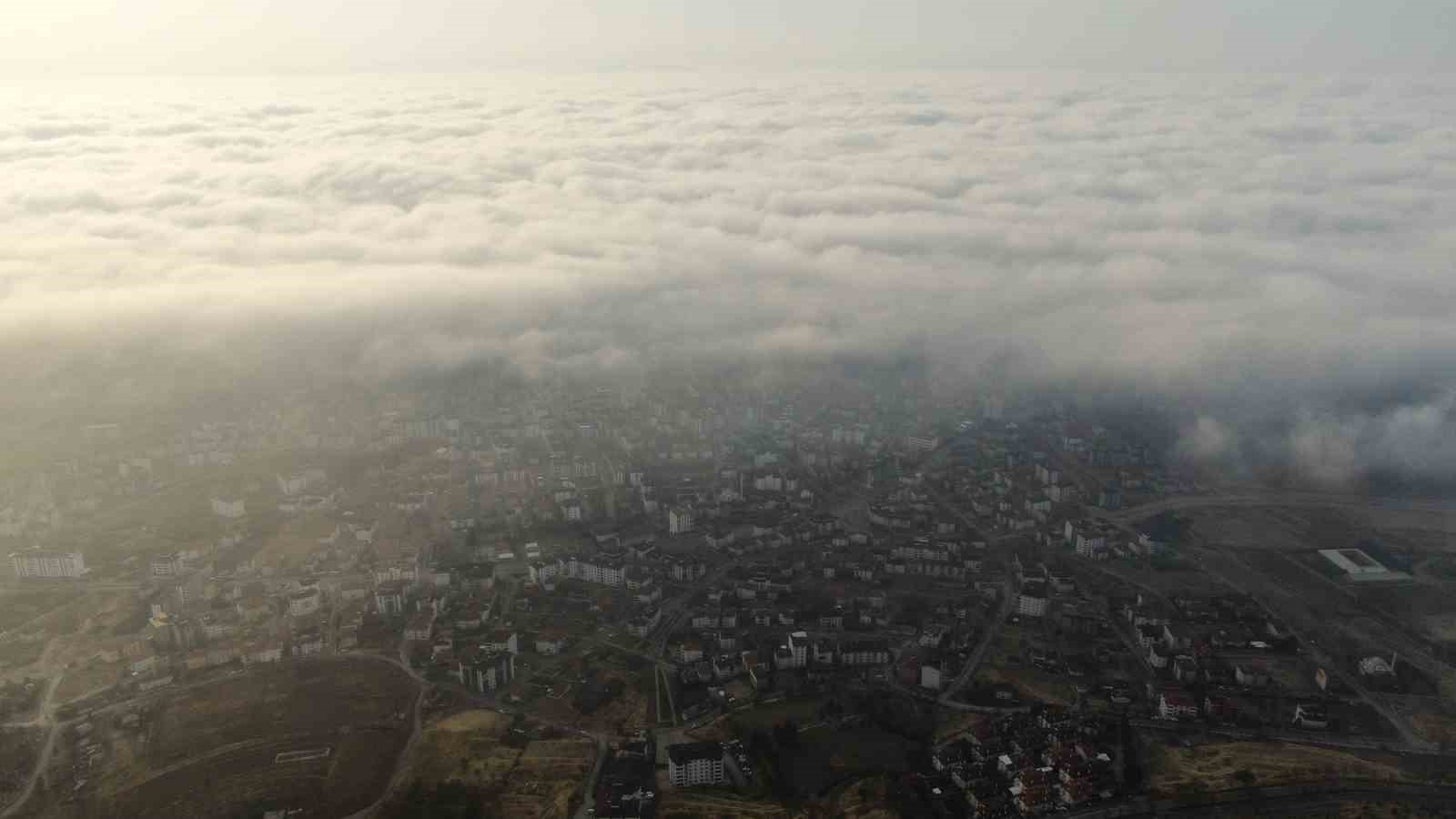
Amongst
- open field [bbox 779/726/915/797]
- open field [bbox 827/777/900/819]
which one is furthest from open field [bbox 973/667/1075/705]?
open field [bbox 827/777/900/819]

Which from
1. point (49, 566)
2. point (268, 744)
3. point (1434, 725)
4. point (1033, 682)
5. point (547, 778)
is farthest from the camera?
point (49, 566)

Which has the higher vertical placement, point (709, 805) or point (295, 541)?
point (709, 805)

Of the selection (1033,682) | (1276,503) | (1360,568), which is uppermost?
(1033,682)

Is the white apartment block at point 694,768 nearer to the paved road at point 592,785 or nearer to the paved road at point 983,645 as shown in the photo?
the paved road at point 592,785

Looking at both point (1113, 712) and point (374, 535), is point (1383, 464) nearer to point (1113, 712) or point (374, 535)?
point (1113, 712)

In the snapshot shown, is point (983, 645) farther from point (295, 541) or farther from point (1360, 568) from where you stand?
point (295, 541)

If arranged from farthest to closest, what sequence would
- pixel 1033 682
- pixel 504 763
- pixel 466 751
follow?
pixel 1033 682
pixel 466 751
pixel 504 763

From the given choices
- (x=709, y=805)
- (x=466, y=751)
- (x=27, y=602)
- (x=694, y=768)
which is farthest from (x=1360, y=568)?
(x=27, y=602)
